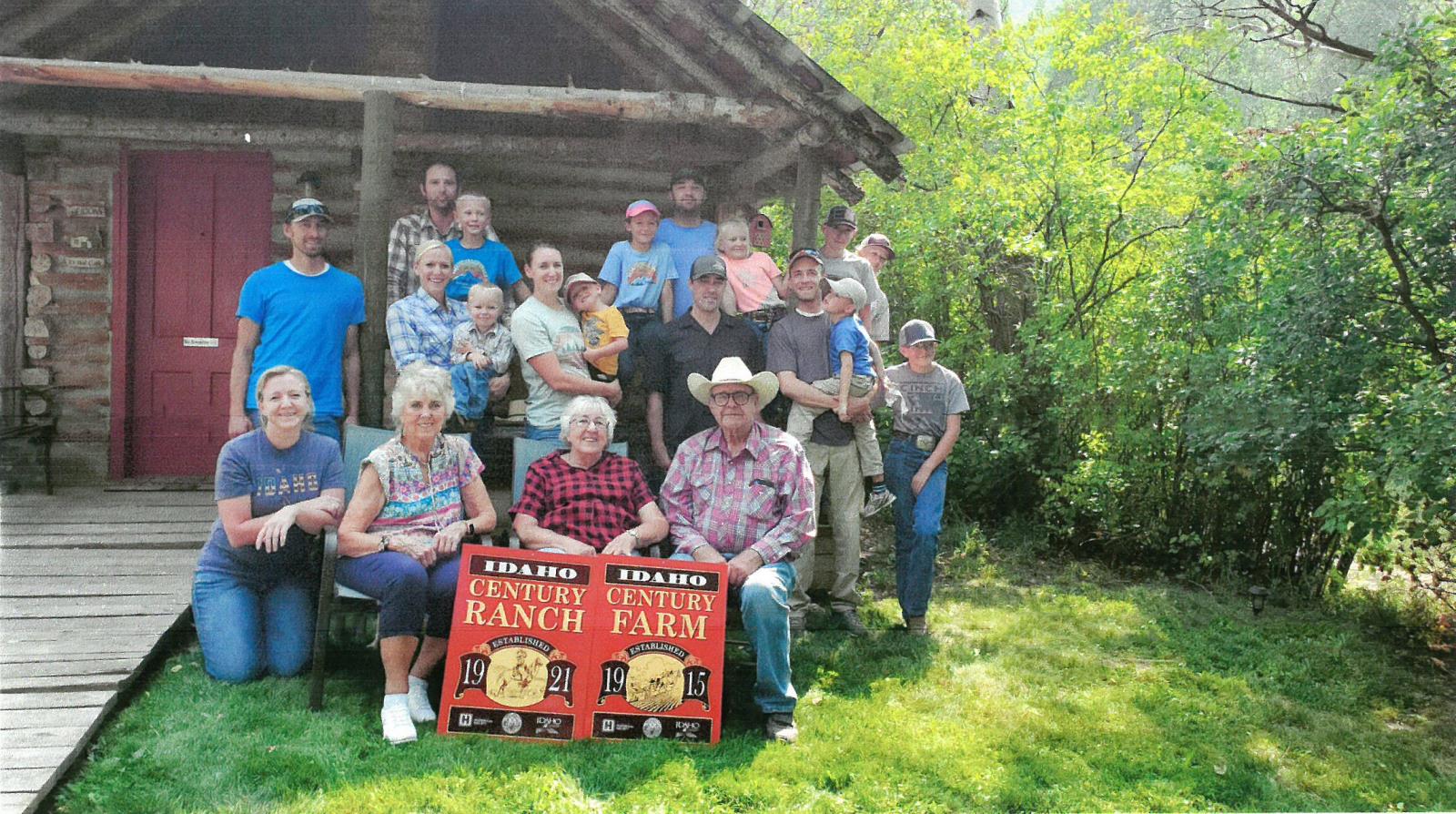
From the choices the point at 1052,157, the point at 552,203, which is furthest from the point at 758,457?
the point at 1052,157

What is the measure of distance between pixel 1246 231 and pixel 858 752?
15.7 feet

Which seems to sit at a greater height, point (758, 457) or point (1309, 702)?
point (758, 457)

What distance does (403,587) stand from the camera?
3.93m

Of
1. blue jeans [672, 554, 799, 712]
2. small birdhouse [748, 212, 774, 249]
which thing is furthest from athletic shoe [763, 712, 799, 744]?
small birdhouse [748, 212, 774, 249]

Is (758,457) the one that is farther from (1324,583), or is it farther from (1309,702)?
(1324,583)

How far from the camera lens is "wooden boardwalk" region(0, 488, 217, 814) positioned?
348cm

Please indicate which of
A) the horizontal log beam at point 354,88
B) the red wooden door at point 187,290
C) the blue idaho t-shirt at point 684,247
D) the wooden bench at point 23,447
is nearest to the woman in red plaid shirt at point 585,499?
the blue idaho t-shirt at point 684,247

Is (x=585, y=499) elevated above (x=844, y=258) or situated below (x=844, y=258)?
below

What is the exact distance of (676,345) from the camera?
207 inches

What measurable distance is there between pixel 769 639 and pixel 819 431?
1701 millimetres

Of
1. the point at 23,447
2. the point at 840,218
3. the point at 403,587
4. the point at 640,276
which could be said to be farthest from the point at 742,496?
the point at 23,447

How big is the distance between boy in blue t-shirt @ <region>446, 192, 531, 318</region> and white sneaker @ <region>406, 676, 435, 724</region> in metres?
2.06

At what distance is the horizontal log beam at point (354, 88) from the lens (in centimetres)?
541

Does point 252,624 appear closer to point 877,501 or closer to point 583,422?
point 583,422
